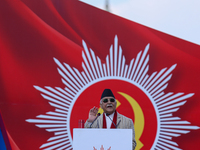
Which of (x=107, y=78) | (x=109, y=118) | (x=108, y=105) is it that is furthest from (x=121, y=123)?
(x=107, y=78)

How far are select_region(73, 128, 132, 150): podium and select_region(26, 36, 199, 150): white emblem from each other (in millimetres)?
1790

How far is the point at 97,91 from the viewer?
4105mm

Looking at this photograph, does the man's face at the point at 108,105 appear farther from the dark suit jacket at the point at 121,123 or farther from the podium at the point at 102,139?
the podium at the point at 102,139

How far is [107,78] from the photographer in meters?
4.12

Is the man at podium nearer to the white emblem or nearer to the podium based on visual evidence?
the podium

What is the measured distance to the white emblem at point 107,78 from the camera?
4.02 meters

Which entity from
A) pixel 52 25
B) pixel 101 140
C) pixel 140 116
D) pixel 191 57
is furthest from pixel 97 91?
pixel 101 140

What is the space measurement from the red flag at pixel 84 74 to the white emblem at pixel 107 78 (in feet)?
0.05

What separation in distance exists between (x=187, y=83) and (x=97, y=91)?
129 cm

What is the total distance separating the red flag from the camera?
402cm

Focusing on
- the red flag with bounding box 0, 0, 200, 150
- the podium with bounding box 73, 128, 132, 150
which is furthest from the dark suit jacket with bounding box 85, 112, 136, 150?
the red flag with bounding box 0, 0, 200, 150

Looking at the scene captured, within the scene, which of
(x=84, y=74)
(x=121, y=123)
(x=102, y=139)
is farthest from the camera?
(x=84, y=74)

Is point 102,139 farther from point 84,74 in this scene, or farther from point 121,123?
point 84,74

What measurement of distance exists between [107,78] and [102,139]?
1.90 m
